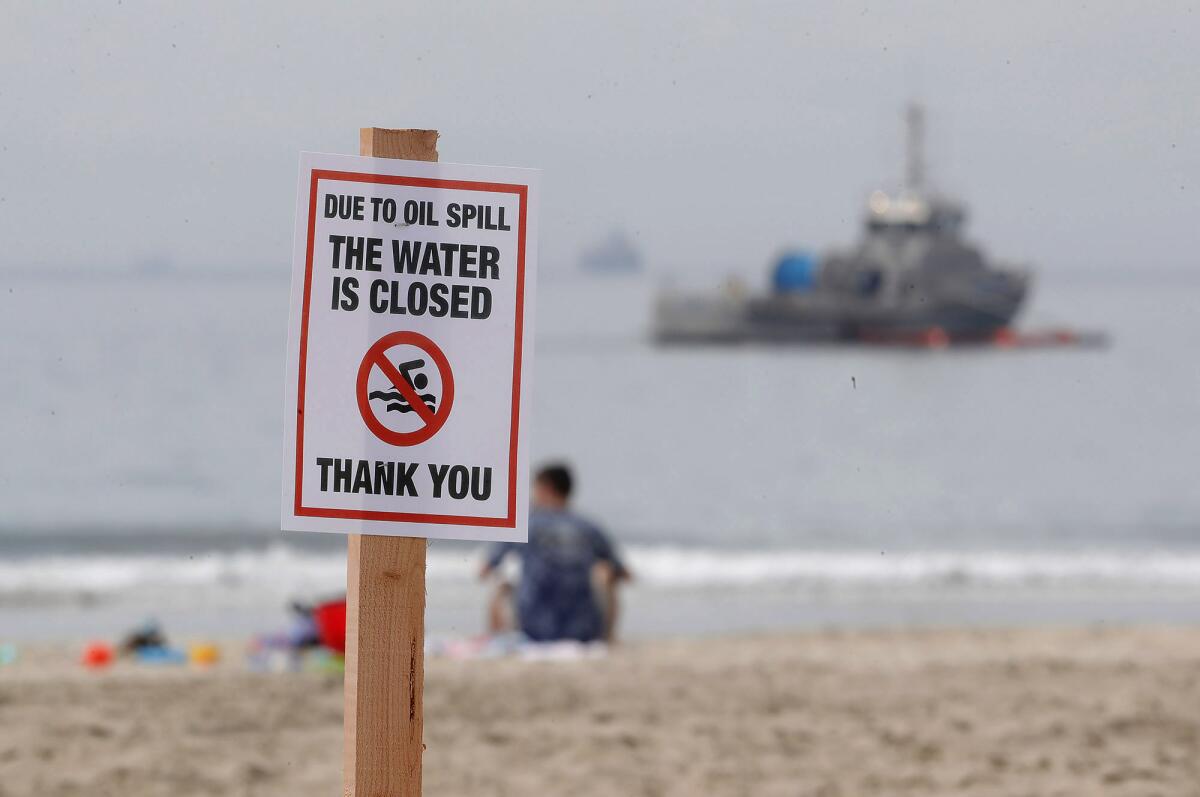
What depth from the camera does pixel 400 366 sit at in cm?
232

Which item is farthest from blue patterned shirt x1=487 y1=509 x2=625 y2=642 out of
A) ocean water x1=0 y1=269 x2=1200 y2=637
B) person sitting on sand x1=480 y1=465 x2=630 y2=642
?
ocean water x1=0 y1=269 x2=1200 y2=637

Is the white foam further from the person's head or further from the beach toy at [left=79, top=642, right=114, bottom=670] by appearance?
A: the person's head

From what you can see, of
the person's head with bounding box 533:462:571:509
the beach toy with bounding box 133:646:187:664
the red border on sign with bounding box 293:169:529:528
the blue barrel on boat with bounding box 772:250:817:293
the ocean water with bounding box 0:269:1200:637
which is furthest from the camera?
the blue barrel on boat with bounding box 772:250:817:293

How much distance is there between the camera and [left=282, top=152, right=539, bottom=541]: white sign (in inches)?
90.8

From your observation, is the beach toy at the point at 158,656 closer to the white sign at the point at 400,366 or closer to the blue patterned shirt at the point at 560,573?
the blue patterned shirt at the point at 560,573

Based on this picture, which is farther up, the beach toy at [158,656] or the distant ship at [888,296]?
the distant ship at [888,296]

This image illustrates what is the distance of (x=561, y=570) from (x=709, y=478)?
1955 centimetres

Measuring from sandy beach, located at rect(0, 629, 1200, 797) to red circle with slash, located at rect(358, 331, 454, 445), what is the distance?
2619 millimetres

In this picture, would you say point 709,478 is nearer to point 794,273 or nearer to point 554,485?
point 554,485

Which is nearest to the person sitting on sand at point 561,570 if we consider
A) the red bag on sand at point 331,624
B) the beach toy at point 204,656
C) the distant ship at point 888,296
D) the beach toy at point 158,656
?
the red bag on sand at point 331,624

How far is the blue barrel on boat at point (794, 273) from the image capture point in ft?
192

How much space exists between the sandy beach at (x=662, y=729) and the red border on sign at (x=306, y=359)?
2.56 m

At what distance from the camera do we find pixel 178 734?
5.41 m

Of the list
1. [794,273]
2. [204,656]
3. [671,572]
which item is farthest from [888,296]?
[204,656]
